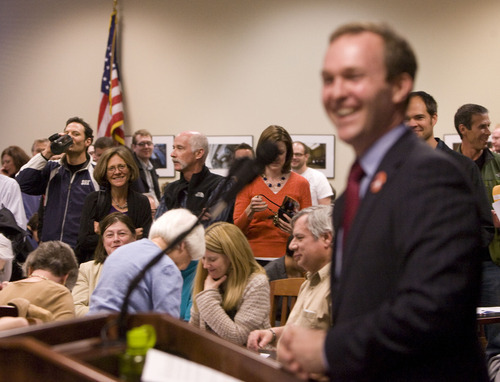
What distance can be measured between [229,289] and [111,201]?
5.11ft

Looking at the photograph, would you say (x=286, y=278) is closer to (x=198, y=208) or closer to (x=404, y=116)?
(x=198, y=208)

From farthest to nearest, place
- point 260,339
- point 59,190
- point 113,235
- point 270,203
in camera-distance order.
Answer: point 59,190 < point 270,203 < point 113,235 < point 260,339

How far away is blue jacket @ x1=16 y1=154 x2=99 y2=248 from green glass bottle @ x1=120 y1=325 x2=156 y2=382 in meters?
3.89

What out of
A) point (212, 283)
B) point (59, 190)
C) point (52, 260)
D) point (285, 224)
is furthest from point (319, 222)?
point (59, 190)

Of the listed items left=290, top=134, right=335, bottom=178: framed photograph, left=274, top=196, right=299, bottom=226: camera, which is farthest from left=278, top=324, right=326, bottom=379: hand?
left=290, top=134, right=335, bottom=178: framed photograph

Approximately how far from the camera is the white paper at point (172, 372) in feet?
3.35

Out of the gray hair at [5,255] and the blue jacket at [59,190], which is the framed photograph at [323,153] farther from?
the gray hair at [5,255]

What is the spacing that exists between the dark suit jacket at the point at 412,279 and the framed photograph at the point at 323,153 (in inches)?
253

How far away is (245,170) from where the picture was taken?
151cm

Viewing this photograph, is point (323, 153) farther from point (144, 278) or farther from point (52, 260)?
point (144, 278)

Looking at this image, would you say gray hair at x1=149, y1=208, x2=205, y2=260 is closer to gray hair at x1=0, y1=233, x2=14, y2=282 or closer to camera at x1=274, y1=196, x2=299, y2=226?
camera at x1=274, y1=196, x2=299, y2=226

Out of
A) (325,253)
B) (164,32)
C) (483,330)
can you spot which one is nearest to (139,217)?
(325,253)

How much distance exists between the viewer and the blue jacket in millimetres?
4961

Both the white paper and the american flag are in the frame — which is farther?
the american flag
